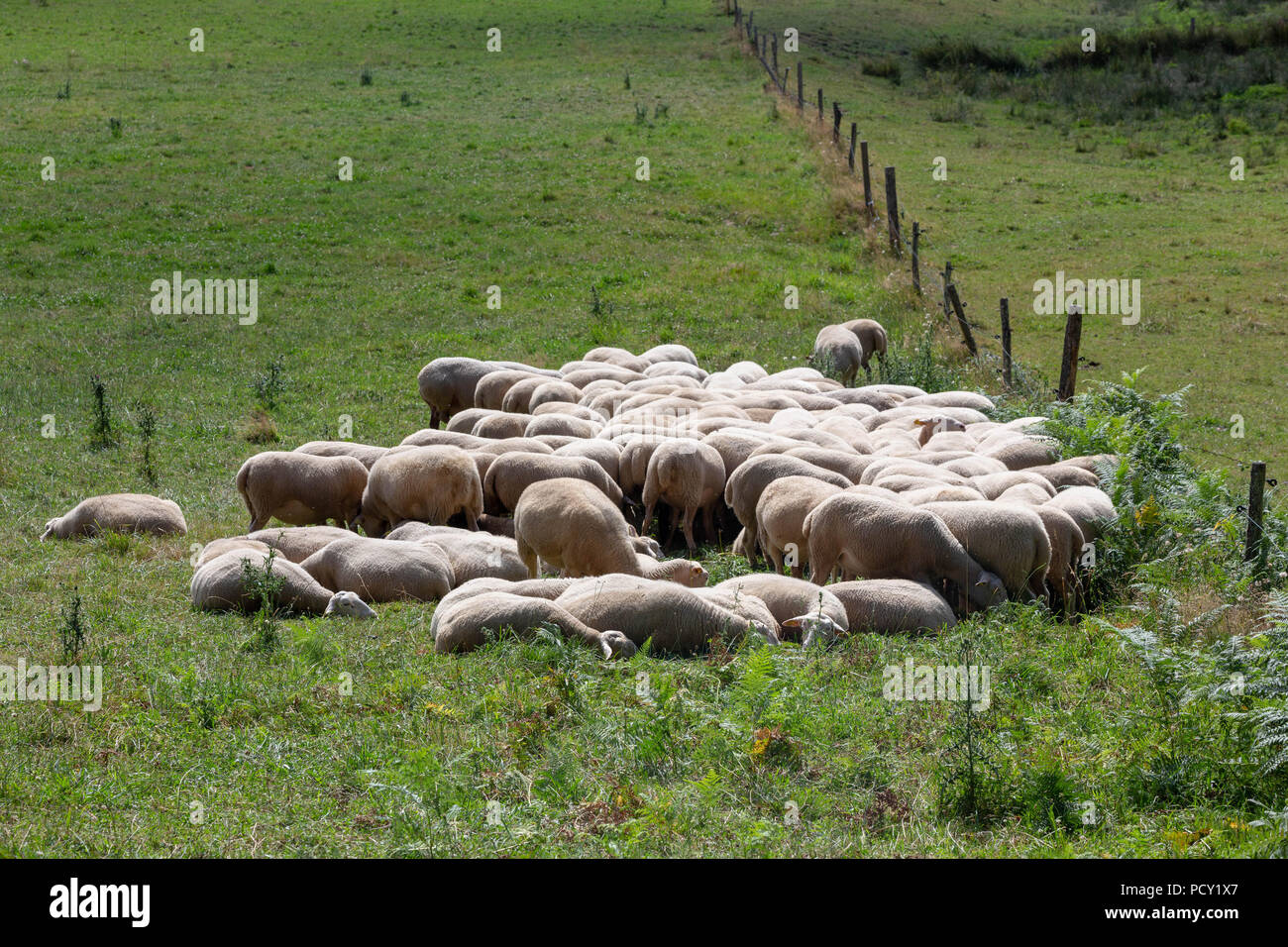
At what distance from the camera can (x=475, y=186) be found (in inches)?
1105

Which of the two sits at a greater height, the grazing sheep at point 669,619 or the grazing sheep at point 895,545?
the grazing sheep at point 895,545

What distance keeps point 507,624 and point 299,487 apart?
15.4 feet

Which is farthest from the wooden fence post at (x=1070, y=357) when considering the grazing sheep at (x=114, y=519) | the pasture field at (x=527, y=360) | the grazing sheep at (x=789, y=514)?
the grazing sheep at (x=114, y=519)

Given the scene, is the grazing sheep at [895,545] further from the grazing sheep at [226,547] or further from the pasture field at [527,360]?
the grazing sheep at [226,547]

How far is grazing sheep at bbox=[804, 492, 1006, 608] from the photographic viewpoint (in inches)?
355

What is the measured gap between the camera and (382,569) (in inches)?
373

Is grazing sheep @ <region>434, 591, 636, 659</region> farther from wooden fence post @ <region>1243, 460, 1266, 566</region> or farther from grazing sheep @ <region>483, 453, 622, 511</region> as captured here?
wooden fence post @ <region>1243, 460, 1266, 566</region>

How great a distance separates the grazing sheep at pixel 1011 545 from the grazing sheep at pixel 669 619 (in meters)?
2.12

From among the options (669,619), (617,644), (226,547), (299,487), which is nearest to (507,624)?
(617,644)

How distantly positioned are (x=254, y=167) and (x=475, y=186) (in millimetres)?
5473

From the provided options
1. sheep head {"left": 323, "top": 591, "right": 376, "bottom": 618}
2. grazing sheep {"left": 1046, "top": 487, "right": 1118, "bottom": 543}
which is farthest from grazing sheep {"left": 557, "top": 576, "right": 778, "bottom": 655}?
grazing sheep {"left": 1046, "top": 487, "right": 1118, "bottom": 543}

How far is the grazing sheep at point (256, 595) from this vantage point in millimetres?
8781

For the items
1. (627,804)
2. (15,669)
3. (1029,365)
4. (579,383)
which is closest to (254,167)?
(579,383)
